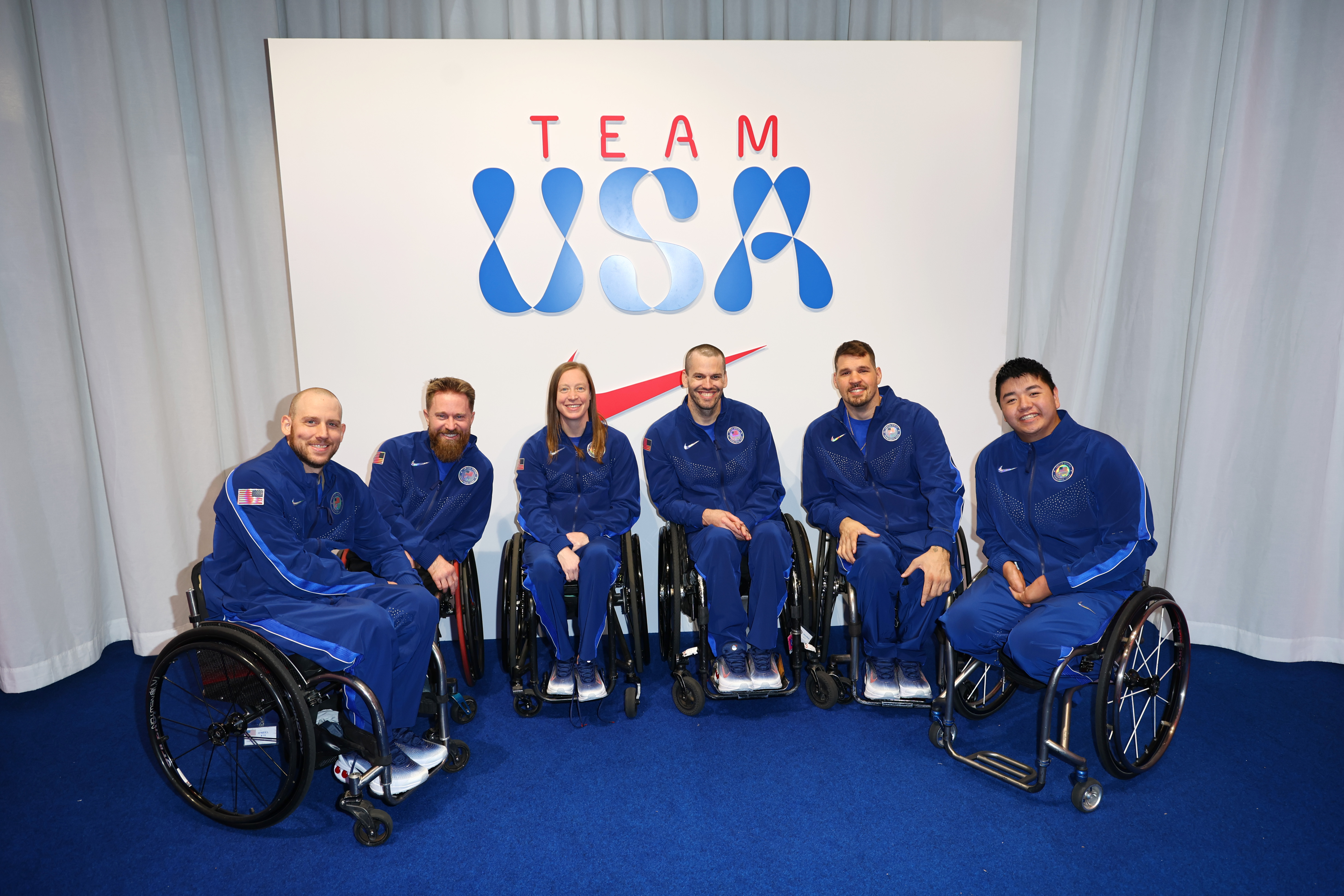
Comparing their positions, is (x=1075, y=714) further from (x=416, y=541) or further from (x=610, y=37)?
(x=610, y=37)

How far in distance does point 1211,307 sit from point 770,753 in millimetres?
2504

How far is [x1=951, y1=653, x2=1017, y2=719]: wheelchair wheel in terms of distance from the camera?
8.48ft

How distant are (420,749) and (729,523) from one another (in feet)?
4.10

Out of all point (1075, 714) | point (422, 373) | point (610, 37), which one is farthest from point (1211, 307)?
point (422, 373)

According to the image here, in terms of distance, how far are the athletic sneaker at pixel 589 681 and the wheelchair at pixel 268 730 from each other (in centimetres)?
43

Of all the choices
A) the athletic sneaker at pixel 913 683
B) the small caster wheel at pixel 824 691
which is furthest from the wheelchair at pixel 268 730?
the athletic sneaker at pixel 913 683

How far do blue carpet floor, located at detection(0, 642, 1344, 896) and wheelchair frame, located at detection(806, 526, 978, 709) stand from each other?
0.08 metres

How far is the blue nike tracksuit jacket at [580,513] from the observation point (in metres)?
2.69

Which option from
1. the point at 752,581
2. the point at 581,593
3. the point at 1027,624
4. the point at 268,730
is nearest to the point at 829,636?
the point at 752,581

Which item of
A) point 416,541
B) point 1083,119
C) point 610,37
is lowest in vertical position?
point 416,541

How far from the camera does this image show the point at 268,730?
2258mm

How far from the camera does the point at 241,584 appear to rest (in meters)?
2.19

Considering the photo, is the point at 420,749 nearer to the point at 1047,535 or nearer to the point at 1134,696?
the point at 1047,535

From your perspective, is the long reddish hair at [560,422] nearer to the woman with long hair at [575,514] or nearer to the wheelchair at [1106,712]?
the woman with long hair at [575,514]
